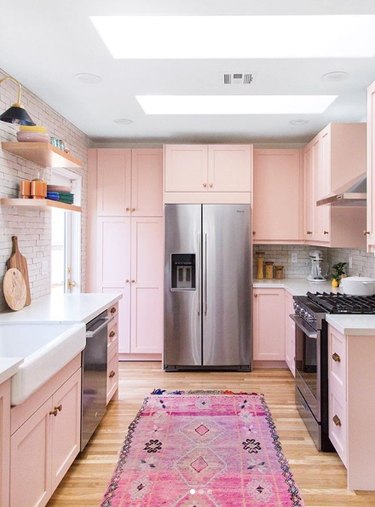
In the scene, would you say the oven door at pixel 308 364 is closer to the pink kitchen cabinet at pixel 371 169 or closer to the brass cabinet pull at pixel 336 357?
the brass cabinet pull at pixel 336 357

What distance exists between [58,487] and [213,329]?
231cm

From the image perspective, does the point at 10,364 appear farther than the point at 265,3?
No

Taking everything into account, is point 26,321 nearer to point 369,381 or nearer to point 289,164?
point 369,381

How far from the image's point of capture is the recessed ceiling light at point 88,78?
115 inches

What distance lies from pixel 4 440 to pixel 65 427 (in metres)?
0.74

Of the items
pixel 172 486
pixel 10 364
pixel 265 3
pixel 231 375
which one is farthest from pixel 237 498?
pixel 265 3

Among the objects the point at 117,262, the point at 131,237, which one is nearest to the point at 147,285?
the point at 117,262

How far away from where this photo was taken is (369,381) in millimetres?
2268

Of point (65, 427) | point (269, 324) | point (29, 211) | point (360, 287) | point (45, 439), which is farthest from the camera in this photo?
point (269, 324)

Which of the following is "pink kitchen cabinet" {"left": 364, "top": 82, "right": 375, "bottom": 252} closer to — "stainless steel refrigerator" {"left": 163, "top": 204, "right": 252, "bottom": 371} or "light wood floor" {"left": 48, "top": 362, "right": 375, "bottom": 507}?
"light wood floor" {"left": 48, "top": 362, "right": 375, "bottom": 507}

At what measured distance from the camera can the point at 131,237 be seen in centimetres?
466

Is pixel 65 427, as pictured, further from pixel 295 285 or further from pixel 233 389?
pixel 295 285

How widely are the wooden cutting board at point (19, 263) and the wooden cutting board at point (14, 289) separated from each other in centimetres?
5

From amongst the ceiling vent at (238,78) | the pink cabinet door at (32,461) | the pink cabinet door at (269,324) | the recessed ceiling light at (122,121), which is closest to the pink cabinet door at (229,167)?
the recessed ceiling light at (122,121)
